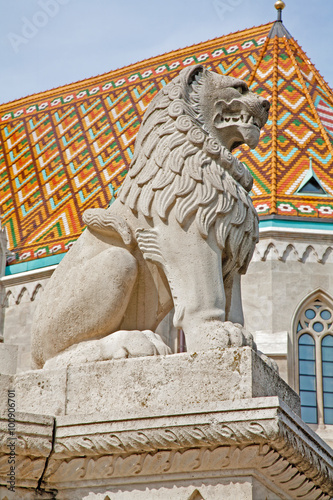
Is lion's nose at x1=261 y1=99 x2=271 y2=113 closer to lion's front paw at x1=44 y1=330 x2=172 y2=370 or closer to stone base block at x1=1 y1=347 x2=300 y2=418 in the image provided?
lion's front paw at x1=44 y1=330 x2=172 y2=370

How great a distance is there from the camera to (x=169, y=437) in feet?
11.6

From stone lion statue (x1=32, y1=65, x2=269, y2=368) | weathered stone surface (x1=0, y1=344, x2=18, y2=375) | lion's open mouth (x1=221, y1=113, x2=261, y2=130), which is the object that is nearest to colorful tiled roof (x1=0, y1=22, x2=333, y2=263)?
lion's open mouth (x1=221, y1=113, x2=261, y2=130)

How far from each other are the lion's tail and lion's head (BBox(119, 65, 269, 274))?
0.34 ft

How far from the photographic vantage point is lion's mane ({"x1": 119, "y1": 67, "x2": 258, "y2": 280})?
13.7 feet

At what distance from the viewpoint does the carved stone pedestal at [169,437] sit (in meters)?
3.47

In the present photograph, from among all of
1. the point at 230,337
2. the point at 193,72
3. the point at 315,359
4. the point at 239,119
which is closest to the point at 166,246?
the point at 230,337

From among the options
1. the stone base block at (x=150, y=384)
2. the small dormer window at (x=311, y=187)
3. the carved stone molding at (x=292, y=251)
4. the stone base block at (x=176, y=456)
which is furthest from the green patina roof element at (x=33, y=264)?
the stone base block at (x=176, y=456)

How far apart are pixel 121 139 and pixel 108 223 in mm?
17547

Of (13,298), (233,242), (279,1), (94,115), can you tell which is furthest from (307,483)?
(279,1)

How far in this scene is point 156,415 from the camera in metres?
3.58

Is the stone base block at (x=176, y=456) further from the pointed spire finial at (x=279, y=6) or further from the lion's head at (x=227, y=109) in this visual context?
the pointed spire finial at (x=279, y=6)

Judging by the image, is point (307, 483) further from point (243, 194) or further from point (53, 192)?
point (53, 192)

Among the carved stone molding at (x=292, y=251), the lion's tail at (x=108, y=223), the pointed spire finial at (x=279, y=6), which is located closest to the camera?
the lion's tail at (x=108, y=223)

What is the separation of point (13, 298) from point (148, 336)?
17202 millimetres
